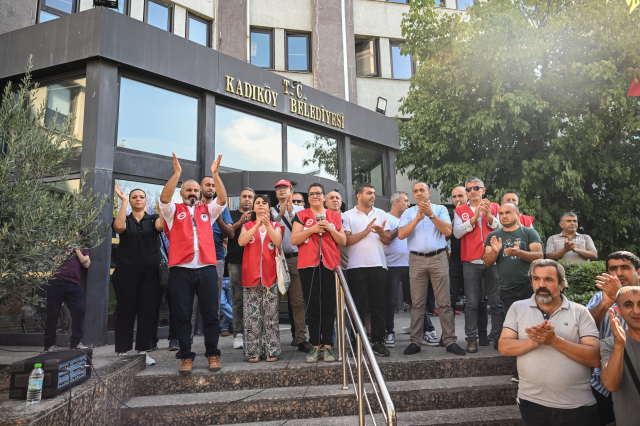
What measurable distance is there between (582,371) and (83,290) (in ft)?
20.3

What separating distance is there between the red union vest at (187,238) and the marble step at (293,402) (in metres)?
1.33

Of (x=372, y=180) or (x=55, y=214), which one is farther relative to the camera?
(x=372, y=180)

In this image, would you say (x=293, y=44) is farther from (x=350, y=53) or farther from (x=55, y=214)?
(x=55, y=214)

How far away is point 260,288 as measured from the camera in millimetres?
5031

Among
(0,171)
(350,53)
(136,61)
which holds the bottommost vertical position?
(0,171)

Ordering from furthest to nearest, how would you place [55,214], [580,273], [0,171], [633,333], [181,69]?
[181,69] < [580,273] < [55,214] < [0,171] < [633,333]

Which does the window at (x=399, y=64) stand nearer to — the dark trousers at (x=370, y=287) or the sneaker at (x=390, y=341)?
the sneaker at (x=390, y=341)

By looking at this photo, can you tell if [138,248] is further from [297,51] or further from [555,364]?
[297,51]

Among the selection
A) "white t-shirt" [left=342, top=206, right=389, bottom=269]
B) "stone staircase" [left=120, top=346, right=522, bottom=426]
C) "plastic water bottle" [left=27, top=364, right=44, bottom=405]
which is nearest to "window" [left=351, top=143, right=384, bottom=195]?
"white t-shirt" [left=342, top=206, right=389, bottom=269]

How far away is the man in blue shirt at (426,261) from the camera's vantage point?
16.9 ft

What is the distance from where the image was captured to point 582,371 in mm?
3312

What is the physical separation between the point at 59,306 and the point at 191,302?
8.10ft

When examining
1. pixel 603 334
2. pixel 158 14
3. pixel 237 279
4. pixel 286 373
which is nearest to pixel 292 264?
pixel 237 279

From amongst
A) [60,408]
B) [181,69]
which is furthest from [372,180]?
[60,408]
